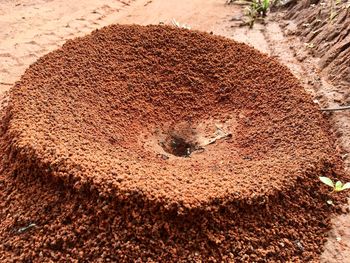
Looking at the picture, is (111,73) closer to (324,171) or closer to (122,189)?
(122,189)

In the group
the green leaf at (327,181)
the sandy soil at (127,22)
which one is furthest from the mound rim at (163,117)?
the sandy soil at (127,22)

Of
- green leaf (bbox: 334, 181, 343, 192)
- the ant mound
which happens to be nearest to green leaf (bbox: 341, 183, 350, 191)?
green leaf (bbox: 334, 181, 343, 192)

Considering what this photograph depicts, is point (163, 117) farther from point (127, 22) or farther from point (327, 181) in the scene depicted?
point (127, 22)

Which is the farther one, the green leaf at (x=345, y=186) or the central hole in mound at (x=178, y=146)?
the central hole in mound at (x=178, y=146)

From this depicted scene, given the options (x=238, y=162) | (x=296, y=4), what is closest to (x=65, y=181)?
(x=238, y=162)

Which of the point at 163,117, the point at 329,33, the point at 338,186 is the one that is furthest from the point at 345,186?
the point at 329,33

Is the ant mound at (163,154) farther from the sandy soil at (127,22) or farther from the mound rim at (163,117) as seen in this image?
the sandy soil at (127,22)
